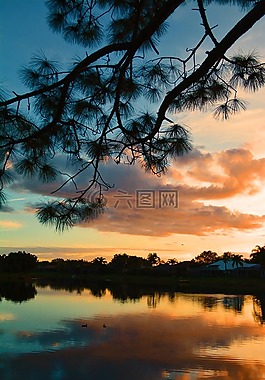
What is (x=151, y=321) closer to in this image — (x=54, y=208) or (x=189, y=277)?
(x=54, y=208)

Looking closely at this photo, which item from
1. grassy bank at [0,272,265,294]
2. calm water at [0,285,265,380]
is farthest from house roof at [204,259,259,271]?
calm water at [0,285,265,380]

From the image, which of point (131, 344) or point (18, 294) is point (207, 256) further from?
point (131, 344)

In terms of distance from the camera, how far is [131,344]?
1102cm

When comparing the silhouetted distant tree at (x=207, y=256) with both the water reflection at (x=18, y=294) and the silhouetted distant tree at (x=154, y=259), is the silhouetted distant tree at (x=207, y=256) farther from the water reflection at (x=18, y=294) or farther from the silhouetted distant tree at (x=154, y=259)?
the water reflection at (x=18, y=294)

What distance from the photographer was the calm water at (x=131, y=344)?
8.50 m

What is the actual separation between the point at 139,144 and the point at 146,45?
0.67 meters

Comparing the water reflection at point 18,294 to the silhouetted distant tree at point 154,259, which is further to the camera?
the silhouetted distant tree at point 154,259

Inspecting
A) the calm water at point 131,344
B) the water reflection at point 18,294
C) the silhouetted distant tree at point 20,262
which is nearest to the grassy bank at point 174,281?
the silhouetted distant tree at point 20,262

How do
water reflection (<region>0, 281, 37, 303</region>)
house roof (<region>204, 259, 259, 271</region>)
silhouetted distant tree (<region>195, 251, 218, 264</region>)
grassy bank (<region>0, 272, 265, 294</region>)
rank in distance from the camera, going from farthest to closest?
silhouetted distant tree (<region>195, 251, 218, 264</region>) → house roof (<region>204, 259, 259, 271</region>) → grassy bank (<region>0, 272, 265, 294</region>) → water reflection (<region>0, 281, 37, 303</region>)

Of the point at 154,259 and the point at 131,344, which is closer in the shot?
the point at 131,344

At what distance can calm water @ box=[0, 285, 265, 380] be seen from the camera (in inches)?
335

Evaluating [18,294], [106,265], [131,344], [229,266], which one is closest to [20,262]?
[106,265]

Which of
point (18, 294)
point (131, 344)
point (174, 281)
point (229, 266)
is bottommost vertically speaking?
point (131, 344)

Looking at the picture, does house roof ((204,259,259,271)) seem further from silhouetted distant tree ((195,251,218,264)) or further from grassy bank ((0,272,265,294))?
silhouetted distant tree ((195,251,218,264))
